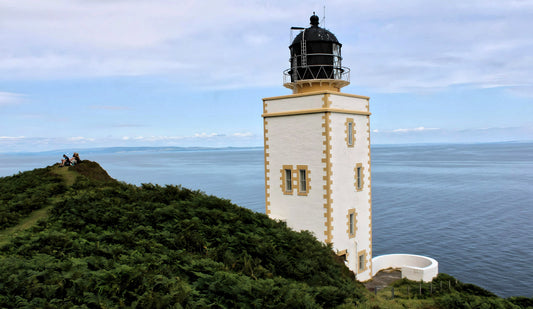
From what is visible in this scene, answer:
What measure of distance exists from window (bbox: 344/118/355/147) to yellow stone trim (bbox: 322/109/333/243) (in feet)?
6.02

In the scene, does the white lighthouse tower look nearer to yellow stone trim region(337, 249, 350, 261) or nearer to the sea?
yellow stone trim region(337, 249, 350, 261)

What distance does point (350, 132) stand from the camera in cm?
2167

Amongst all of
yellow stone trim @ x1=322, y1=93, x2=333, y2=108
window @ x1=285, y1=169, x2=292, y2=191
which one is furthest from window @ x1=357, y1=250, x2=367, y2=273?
yellow stone trim @ x1=322, y1=93, x2=333, y2=108

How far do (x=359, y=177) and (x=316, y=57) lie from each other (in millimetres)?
7869

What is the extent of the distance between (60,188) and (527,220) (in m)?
55.9

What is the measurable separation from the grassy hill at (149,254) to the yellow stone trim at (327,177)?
2416mm

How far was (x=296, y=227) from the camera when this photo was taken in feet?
69.9

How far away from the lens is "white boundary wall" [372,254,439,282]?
22047 millimetres

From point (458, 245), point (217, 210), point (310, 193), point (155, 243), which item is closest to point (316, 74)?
point (310, 193)

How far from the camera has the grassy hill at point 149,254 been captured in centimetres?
815

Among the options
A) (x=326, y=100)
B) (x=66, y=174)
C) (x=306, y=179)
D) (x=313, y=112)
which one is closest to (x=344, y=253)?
(x=306, y=179)

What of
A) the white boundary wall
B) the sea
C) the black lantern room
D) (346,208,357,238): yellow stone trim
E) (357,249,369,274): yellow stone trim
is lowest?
the sea

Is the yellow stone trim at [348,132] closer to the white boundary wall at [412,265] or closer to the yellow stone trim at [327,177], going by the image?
the yellow stone trim at [327,177]

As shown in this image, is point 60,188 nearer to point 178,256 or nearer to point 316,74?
point 178,256
